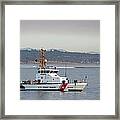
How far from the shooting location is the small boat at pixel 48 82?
1808mm

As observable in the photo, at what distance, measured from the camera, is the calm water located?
5.90ft

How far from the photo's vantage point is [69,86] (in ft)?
6.00

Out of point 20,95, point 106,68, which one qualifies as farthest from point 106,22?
point 20,95

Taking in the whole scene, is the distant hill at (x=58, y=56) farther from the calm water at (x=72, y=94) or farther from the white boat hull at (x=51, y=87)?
the white boat hull at (x=51, y=87)

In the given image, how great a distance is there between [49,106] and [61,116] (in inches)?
3.8

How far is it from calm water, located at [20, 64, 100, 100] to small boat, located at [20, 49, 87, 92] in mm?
24

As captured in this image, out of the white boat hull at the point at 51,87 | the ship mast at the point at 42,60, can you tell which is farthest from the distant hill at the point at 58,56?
the white boat hull at the point at 51,87

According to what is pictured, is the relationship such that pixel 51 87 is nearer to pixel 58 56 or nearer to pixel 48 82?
pixel 48 82

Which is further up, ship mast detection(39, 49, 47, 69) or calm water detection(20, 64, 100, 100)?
ship mast detection(39, 49, 47, 69)

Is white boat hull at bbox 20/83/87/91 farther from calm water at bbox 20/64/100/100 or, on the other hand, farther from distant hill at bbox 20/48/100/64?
distant hill at bbox 20/48/100/64

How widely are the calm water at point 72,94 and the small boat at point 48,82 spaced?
2cm

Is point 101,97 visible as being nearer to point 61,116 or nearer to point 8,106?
point 61,116

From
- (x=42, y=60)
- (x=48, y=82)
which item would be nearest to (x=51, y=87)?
(x=48, y=82)

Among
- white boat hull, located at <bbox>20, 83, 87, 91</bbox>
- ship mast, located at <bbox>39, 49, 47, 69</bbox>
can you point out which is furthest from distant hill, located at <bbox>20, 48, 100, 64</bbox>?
white boat hull, located at <bbox>20, 83, 87, 91</bbox>
